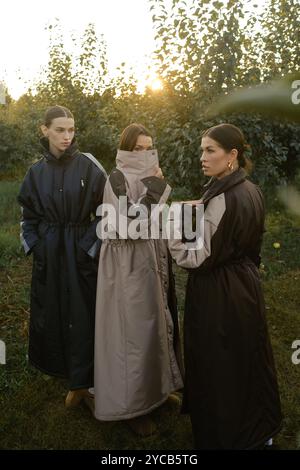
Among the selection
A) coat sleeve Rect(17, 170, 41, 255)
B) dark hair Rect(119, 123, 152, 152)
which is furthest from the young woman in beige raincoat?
coat sleeve Rect(17, 170, 41, 255)

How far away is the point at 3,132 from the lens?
14.0m

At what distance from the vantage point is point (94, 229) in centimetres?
274

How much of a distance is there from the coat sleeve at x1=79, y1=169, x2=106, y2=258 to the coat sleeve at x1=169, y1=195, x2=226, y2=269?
63 cm

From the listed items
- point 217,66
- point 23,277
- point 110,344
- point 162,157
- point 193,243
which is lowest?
point 23,277

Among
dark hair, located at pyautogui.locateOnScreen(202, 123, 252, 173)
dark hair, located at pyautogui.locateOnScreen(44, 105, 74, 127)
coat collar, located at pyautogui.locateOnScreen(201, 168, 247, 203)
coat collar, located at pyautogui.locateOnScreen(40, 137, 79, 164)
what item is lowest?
coat collar, located at pyautogui.locateOnScreen(201, 168, 247, 203)

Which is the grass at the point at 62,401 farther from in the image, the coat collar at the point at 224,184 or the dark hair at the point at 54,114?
the dark hair at the point at 54,114

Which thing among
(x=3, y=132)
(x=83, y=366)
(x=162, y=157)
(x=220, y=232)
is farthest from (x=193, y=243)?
(x=3, y=132)

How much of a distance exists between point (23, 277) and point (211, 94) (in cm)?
326

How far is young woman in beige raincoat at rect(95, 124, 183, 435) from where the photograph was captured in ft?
8.41

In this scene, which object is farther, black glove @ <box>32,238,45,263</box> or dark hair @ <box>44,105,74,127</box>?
black glove @ <box>32,238,45,263</box>

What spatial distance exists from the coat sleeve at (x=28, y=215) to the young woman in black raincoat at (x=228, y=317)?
107 cm

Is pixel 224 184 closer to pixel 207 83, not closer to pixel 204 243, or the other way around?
pixel 204 243

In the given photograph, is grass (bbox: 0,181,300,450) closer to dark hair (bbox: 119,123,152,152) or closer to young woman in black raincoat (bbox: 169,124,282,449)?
young woman in black raincoat (bbox: 169,124,282,449)
